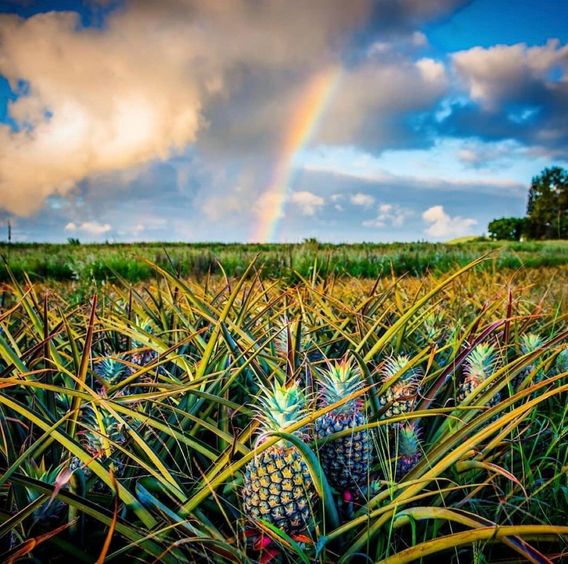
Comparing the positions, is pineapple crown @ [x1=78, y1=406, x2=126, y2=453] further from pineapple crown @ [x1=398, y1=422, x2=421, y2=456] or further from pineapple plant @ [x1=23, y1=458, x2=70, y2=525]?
pineapple crown @ [x1=398, y1=422, x2=421, y2=456]

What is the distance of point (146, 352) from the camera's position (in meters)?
1.32

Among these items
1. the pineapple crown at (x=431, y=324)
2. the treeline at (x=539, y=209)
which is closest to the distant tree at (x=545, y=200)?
the treeline at (x=539, y=209)

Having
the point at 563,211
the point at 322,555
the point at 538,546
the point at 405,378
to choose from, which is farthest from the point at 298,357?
the point at 563,211

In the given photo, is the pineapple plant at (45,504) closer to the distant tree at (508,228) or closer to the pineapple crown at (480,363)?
the pineapple crown at (480,363)

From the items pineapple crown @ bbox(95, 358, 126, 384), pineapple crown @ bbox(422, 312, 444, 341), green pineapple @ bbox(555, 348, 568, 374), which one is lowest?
green pineapple @ bbox(555, 348, 568, 374)

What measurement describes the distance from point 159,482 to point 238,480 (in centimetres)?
14

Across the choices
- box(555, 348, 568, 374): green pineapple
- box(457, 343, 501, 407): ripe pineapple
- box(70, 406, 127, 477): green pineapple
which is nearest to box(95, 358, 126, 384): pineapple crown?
box(70, 406, 127, 477): green pineapple

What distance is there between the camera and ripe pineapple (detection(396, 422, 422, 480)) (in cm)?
86

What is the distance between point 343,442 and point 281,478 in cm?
17

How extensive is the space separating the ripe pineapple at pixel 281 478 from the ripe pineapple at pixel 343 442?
0.12 metres

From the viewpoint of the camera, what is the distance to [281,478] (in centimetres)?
67

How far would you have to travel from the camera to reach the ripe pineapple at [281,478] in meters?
0.67

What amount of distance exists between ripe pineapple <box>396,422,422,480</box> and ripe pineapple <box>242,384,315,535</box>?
10.0 inches

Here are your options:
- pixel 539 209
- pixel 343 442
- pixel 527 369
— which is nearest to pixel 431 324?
pixel 527 369
